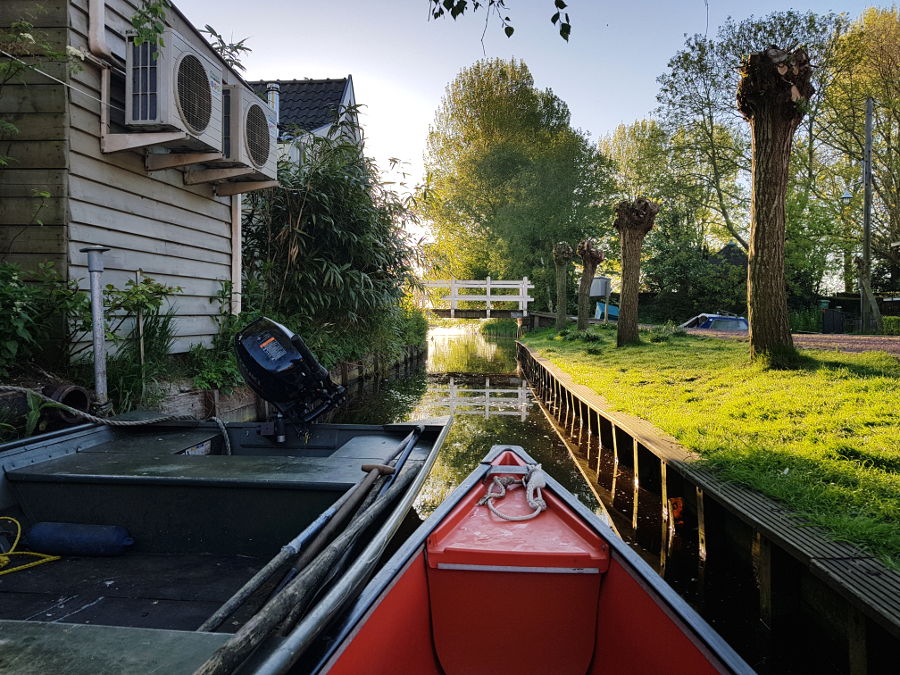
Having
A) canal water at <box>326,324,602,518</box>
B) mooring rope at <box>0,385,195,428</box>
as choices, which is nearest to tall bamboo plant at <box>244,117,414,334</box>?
canal water at <box>326,324,602,518</box>

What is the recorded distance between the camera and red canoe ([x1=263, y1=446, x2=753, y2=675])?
6.08 ft

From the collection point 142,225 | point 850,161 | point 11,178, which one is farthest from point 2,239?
point 850,161

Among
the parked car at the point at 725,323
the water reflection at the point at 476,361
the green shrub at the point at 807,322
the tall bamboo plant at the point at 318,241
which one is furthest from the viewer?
the parked car at the point at 725,323

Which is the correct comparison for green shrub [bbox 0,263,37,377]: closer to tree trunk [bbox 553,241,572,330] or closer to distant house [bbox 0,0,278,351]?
distant house [bbox 0,0,278,351]

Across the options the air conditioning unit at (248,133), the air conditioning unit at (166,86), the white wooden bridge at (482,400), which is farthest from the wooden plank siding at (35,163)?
the white wooden bridge at (482,400)

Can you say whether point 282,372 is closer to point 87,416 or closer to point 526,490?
point 87,416

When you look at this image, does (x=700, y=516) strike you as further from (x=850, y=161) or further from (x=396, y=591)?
(x=850, y=161)

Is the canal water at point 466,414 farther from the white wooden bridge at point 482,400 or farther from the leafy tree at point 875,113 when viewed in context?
the leafy tree at point 875,113

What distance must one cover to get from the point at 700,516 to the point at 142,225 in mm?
5599

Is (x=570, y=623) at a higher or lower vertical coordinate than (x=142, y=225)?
lower

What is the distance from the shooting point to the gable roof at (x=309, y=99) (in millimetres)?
12828

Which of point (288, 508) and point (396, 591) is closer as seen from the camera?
point (396, 591)

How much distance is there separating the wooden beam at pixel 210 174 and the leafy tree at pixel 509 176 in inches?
834

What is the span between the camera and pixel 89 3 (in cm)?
489
